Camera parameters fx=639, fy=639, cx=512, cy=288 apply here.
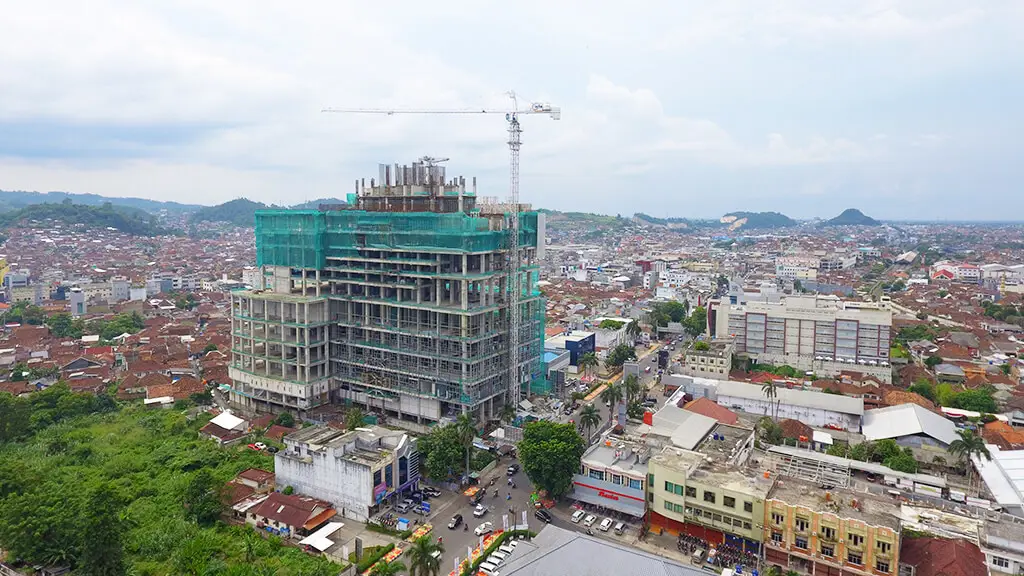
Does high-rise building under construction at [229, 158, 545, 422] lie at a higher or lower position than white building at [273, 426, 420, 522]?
higher

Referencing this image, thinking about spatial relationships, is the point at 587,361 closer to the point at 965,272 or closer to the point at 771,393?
the point at 771,393

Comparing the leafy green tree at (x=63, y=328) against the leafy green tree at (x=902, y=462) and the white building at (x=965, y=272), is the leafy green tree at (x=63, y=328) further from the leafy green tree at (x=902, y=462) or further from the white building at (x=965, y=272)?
the white building at (x=965, y=272)

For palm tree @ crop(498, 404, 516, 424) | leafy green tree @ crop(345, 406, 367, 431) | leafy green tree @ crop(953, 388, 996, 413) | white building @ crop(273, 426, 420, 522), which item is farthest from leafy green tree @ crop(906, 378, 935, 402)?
leafy green tree @ crop(345, 406, 367, 431)

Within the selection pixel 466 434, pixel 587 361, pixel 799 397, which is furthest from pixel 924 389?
pixel 466 434

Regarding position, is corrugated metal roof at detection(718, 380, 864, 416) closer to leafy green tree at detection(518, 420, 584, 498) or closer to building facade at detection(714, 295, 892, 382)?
building facade at detection(714, 295, 892, 382)

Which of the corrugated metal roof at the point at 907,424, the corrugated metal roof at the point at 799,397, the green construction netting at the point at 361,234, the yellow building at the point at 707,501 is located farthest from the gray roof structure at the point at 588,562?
the corrugated metal roof at the point at 799,397

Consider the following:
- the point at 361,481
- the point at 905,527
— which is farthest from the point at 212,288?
the point at 905,527
